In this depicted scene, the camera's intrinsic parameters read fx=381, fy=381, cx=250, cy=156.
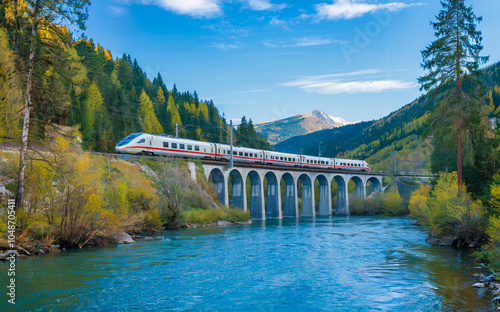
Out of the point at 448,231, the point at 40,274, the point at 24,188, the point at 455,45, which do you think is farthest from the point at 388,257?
the point at 24,188

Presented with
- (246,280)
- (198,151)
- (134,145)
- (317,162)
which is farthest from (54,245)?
(317,162)

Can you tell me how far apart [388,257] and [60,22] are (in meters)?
20.9

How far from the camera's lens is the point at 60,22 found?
57.0 feet

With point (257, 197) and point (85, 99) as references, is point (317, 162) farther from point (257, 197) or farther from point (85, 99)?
point (85, 99)

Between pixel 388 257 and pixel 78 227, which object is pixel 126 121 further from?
pixel 388 257

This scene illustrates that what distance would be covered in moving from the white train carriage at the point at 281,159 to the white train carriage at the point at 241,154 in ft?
5.92

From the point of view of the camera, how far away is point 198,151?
48.1m

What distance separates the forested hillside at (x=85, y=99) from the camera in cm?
1802

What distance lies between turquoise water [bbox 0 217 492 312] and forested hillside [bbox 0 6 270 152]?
652 centimetres

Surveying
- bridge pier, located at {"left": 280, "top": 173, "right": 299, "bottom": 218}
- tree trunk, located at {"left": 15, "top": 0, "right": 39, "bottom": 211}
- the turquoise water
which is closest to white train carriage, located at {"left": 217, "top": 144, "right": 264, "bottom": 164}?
bridge pier, located at {"left": 280, "top": 173, "right": 299, "bottom": 218}

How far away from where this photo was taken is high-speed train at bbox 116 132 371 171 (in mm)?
41125

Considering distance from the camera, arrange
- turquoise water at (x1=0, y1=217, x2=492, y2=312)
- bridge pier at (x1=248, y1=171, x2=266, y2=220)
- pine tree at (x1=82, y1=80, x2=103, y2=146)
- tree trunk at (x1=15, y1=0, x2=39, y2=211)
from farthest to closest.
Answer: pine tree at (x1=82, y1=80, x2=103, y2=146) → bridge pier at (x1=248, y1=171, x2=266, y2=220) → tree trunk at (x1=15, y1=0, x2=39, y2=211) → turquoise water at (x1=0, y1=217, x2=492, y2=312)

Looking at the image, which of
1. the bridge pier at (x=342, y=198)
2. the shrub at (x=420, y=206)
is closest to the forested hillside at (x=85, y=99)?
the shrub at (x=420, y=206)

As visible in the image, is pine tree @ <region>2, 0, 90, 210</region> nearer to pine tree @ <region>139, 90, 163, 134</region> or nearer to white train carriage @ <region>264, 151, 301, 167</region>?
white train carriage @ <region>264, 151, 301, 167</region>
